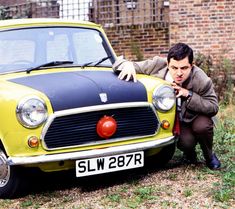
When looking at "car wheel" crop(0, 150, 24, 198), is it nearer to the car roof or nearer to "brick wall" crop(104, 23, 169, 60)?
the car roof

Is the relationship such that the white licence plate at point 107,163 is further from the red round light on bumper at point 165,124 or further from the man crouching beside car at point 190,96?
the man crouching beside car at point 190,96

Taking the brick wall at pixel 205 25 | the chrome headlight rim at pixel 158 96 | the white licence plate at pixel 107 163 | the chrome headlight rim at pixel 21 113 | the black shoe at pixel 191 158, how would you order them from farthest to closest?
the brick wall at pixel 205 25, the black shoe at pixel 191 158, the chrome headlight rim at pixel 158 96, the white licence plate at pixel 107 163, the chrome headlight rim at pixel 21 113

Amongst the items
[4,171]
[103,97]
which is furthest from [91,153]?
[4,171]

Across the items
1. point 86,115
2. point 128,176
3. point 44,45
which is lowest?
point 128,176

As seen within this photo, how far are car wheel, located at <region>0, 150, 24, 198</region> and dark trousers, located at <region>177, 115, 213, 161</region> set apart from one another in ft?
5.19

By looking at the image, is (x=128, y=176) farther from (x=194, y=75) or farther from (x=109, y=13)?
(x=109, y=13)

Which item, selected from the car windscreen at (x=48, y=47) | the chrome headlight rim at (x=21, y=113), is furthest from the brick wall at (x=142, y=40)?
the chrome headlight rim at (x=21, y=113)

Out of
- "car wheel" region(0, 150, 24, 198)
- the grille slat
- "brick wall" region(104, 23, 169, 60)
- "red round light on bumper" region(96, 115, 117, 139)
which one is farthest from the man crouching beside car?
"brick wall" region(104, 23, 169, 60)

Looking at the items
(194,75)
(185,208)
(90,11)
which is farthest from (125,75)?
(90,11)

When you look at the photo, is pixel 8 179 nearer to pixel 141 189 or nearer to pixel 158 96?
pixel 141 189

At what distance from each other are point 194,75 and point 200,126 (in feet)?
1.57

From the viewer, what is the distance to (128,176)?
4676 millimetres

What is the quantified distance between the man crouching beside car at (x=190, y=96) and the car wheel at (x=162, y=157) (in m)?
0.11

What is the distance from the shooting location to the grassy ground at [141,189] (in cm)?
391
